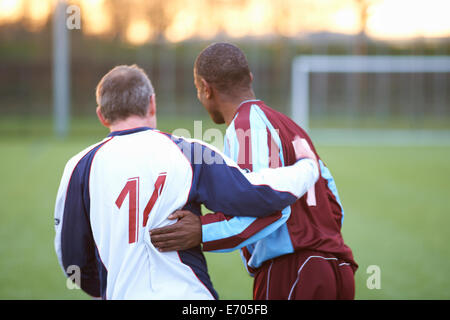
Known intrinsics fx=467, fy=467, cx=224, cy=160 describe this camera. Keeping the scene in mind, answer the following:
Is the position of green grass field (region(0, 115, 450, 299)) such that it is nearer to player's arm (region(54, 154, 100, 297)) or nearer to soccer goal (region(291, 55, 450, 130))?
player's arm (region(54, 154, 100, 297))

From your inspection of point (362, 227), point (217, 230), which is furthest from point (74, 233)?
point (362, 227)

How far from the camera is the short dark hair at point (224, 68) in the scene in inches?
95.5

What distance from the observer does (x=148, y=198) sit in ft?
6.42

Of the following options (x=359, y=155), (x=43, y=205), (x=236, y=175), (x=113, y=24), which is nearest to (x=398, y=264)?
(x=236, y=175)

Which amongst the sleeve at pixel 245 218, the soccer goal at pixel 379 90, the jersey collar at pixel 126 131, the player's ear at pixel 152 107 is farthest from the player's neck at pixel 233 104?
the soccer goal at pixel 379 90

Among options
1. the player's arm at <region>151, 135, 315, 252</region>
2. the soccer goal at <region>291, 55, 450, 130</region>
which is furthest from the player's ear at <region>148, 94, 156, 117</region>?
the soccer goal at <region>291, 55, 450, 130</region>

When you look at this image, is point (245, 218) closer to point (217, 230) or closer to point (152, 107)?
point (217, 230)

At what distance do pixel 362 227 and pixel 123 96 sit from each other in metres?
5.91

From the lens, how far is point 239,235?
2049 millimetres

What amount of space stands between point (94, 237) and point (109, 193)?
227 millimetres

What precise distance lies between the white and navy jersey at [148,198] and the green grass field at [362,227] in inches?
103

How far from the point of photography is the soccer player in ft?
7.34

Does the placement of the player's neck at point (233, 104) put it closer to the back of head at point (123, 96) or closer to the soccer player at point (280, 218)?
the soccer player at point (280, 218)
